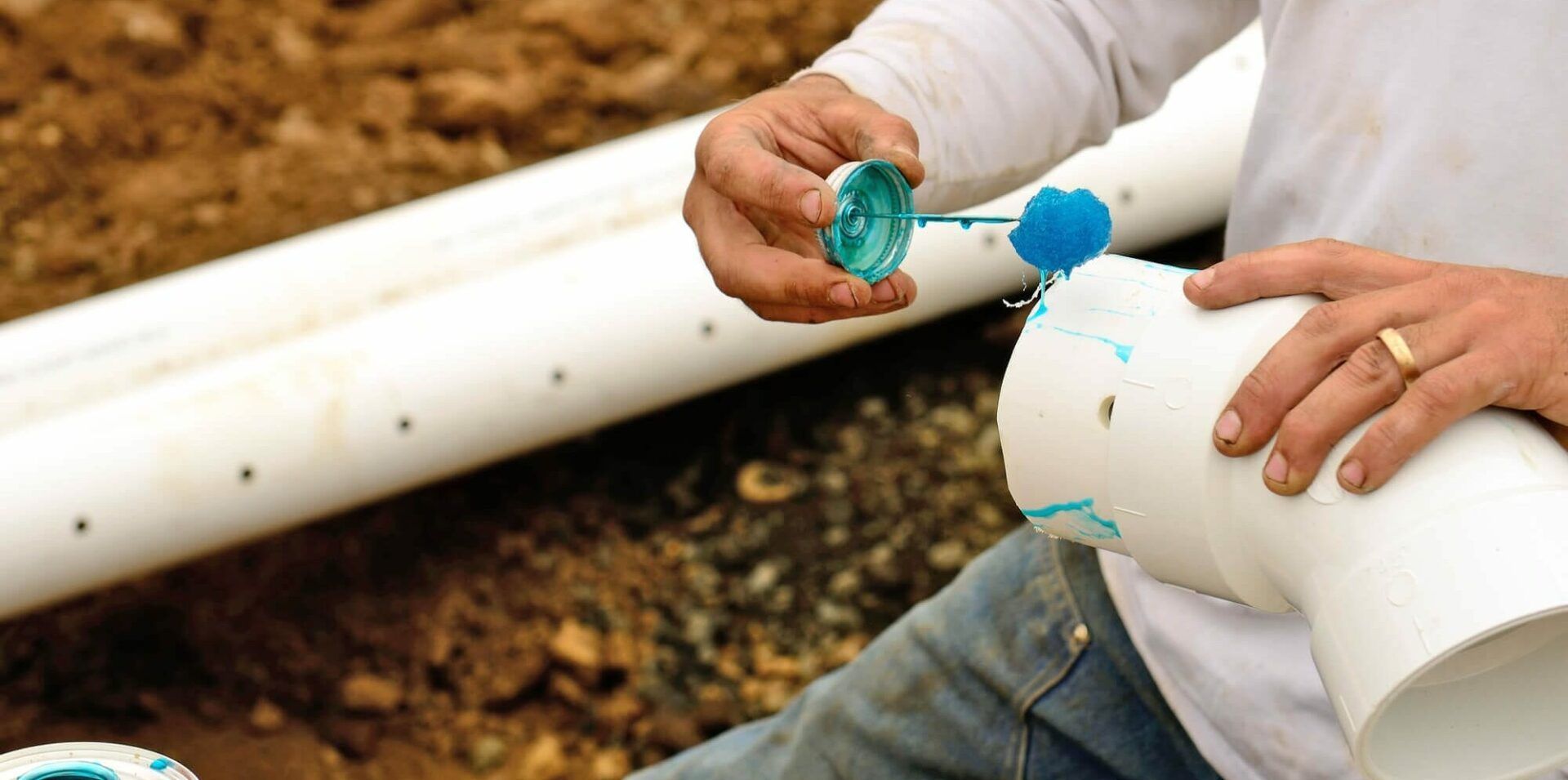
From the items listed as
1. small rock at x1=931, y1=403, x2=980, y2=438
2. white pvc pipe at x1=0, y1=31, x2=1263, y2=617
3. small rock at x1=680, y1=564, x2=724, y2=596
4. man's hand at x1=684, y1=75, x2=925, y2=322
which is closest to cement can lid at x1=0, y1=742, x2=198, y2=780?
man's hand at x1=684, y1=75, x2=925, y2=322

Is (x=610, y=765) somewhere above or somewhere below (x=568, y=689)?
below

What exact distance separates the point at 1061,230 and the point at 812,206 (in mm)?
160

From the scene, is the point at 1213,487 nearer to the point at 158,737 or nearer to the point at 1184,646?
the point at 1184,646

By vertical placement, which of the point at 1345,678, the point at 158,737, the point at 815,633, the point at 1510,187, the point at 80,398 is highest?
the point at 80,398

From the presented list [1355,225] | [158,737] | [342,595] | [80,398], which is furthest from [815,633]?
[1355,225]

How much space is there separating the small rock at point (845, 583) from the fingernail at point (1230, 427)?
4.22 feet

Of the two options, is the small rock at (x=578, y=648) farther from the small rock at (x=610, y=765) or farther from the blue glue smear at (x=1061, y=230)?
the blue glue smear at (x=1061, y=230)

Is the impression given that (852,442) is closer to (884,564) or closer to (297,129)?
(884,564)

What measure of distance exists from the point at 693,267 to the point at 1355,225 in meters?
1.10

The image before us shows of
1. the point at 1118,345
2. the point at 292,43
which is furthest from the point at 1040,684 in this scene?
the point at 292,43

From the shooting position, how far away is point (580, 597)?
2.08 meters

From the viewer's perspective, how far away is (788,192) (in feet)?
3.11

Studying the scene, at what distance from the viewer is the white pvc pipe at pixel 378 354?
5.91ft

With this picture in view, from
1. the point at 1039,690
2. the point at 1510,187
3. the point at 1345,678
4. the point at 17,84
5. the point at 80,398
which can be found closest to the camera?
the point at 1345,678
